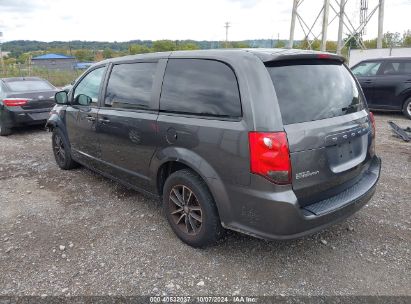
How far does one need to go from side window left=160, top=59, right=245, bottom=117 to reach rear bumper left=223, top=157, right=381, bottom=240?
0.67 m

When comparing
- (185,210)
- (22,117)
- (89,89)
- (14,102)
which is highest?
(89,89)

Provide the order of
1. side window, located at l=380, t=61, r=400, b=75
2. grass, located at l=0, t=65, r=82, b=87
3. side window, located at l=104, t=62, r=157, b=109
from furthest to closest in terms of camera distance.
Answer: grass, located at l=0, t=65, r=82, b=87 → side window, located at l=380, t=61, r=400, b=75 → side window, located at l=104, t=62, r=157, b=109

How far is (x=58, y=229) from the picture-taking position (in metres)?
3.68

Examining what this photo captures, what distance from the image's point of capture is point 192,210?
3156 millimetres

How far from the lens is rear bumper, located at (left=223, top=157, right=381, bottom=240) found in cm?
250

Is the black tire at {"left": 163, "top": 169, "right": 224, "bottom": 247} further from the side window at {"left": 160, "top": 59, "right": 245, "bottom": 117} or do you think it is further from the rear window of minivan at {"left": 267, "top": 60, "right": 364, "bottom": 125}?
the rear window of minivan at {"left": 267, "top": 60, "right": 364, "bottom": 125}

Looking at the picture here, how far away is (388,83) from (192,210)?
8.44 m

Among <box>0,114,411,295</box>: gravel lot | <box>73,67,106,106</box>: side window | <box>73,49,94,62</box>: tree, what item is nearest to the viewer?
<box>0,114,411,295</box>: gravel lot

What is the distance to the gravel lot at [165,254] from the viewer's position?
2.73 meters

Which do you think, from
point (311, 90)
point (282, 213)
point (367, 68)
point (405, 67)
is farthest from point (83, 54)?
point (282, 213)

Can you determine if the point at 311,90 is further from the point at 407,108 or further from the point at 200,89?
the point at 407,108

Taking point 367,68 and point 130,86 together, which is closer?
point 130,86

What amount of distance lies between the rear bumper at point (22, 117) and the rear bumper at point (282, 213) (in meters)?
7.12

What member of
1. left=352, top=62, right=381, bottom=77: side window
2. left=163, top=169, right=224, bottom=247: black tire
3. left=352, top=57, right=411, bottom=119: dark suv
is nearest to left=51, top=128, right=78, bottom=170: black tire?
left=163, top=169, right=224, bottom=247: black tire
